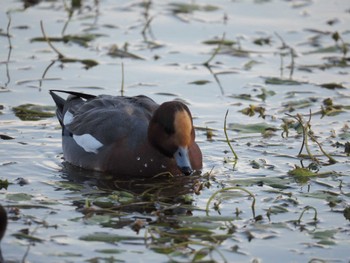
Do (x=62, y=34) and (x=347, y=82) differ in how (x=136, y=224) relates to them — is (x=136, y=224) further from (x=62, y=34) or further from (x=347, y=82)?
(x=62, y=34)

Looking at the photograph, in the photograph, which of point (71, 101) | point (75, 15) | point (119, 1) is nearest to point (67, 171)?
point (71, 101)

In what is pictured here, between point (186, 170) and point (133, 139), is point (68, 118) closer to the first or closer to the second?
point (133, 139)

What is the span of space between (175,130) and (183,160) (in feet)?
0.93

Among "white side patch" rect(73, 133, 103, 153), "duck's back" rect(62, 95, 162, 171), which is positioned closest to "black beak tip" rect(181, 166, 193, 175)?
"duck's back" rect(62, 95, 162, 171)

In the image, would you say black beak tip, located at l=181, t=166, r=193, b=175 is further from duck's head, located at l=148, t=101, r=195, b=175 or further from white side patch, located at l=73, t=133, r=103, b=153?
white side patch, located at l=73, t=133, r=103, b=153

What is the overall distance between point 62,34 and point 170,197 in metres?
5.57

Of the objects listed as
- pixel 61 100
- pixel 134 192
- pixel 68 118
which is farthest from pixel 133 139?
pixel 61 100

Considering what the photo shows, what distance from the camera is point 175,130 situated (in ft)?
29.8

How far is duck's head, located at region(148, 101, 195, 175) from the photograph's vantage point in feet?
29.7

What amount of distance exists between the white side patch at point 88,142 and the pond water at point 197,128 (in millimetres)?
260

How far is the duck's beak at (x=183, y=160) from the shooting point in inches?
356

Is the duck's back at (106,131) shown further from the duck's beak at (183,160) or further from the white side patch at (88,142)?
the duck's beak at (183,160)

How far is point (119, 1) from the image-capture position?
621 inches

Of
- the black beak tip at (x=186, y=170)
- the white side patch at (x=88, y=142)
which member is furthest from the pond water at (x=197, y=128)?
the white side patch at (x=88, y=142)
